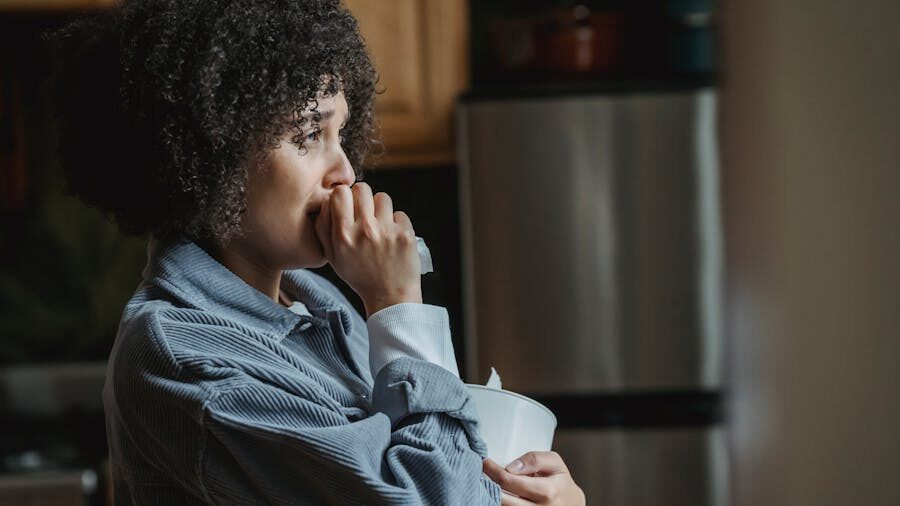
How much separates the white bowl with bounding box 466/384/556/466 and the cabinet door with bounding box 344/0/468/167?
1629 millimetres

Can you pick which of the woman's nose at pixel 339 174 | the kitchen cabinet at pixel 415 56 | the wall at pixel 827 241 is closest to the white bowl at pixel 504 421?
the woman's nose at pixel 339 174

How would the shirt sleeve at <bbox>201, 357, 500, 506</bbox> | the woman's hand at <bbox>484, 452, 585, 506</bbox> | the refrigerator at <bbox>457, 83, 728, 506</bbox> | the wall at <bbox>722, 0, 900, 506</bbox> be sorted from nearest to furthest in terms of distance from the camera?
the shirt sleeve at <bbox>201, 357, 500, 506</bbox> < the woman's hand at <bbox>484, 452, 585, 506</bbox> < the wall at <bbox>722, 0, 900, 506</bbox> < the refrigerator at <bbox>457, 83, 728, 506</bbox>

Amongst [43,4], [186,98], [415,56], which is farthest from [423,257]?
[43,4]

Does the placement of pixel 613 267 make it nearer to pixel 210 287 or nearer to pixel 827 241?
pixel 827 241

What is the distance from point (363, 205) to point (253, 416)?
0.24m

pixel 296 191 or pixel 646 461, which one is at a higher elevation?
pixel 296 191

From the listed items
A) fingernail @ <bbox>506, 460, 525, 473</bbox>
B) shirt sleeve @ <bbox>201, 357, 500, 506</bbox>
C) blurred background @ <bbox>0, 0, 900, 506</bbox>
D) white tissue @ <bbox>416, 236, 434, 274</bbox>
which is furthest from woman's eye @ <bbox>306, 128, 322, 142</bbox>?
blurred background @ <bbox>0, 0, 900, 506</bbox>

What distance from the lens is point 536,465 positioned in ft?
3.18

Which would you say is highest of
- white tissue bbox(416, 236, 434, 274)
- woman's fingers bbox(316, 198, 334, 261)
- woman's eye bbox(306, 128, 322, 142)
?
woman's eye bbox(306, 128, 322, 142)

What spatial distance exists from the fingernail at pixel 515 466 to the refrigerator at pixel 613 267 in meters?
1.44

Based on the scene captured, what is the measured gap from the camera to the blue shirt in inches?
32.5

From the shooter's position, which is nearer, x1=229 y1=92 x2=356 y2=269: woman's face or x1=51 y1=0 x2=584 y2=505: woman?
x1=51 y1=0 x2=584 y2=505: woman

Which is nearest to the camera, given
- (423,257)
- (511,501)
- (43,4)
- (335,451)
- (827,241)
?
(335,451)

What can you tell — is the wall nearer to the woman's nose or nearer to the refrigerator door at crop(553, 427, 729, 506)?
the refrigerator door at crop(553, 427, 729, 506)
